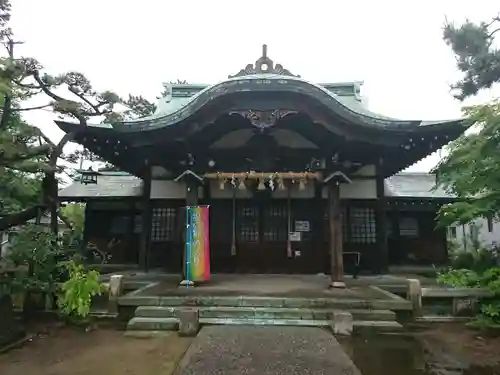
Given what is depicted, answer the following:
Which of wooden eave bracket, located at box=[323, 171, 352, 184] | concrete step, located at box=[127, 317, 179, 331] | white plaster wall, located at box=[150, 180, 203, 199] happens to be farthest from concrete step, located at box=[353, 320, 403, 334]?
white plaster wall, located at box=[150, 180, 203, 199]

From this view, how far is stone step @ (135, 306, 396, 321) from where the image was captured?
7.43m

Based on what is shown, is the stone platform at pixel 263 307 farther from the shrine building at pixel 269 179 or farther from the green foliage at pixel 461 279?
the shrine building at pixel 269 179

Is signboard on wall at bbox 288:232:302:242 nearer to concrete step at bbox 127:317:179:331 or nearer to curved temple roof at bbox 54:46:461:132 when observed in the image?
curved temple roof at bbox 54:46:461:132

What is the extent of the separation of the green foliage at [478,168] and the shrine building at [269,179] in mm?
→ 995

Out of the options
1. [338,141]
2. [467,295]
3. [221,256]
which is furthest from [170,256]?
[467,295]

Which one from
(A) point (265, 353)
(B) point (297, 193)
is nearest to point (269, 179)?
(B) point (297, 193)

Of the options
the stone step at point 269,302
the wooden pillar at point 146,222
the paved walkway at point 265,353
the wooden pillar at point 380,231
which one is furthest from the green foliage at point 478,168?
the wooden pillar at point 146,222

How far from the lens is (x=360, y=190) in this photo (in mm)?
11984

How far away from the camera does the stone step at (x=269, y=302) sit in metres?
7.65

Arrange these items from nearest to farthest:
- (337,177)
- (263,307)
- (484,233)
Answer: (263,307) < (337,177) < (484,233)

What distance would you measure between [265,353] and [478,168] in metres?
5.99

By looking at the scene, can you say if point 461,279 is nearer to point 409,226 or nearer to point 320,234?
point 320,234

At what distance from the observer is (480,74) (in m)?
9.79

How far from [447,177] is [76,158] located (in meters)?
11.7
